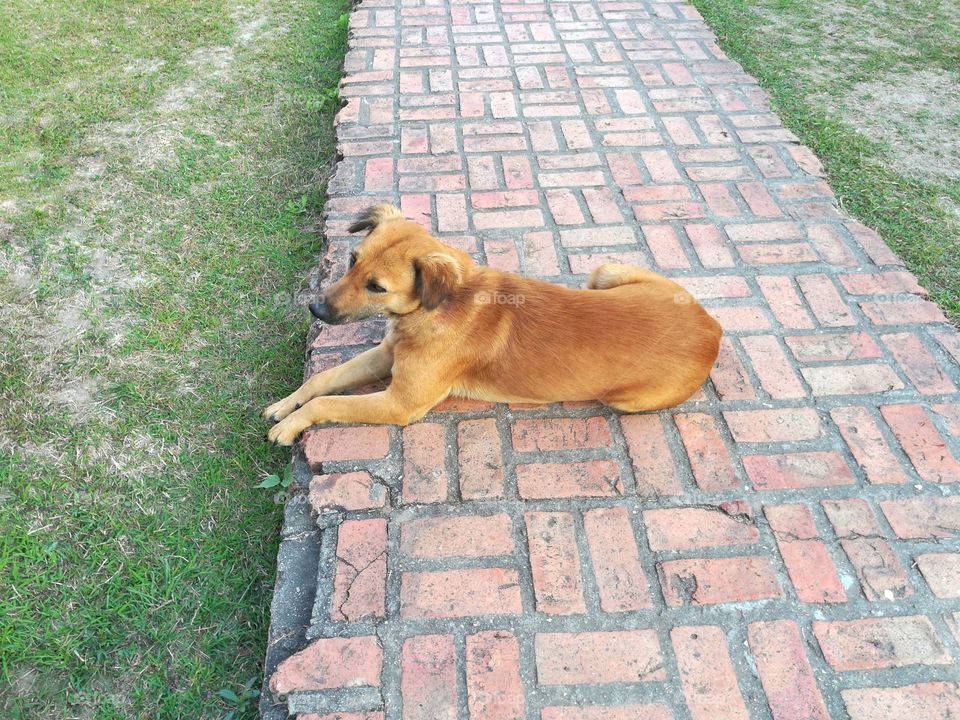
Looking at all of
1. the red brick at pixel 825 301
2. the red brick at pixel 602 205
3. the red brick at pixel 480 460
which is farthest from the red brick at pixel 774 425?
the red brick at pixel 602 205

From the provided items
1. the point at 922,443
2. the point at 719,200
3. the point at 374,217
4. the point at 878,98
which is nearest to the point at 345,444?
the point at 374,217

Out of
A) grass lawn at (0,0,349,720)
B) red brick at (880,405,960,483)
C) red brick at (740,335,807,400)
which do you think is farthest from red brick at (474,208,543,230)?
red brick at (880,405,960,483)

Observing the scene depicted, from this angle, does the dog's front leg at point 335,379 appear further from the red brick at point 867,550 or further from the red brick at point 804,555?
the red brick at point 867,550

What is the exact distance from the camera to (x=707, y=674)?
226 cm

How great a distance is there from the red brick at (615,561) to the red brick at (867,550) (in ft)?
2.68

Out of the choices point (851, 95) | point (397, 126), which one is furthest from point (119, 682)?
point (851, 95)

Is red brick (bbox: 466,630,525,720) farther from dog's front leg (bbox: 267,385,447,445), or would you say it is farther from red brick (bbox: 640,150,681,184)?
red brick (bbox: 640,150,681,184)

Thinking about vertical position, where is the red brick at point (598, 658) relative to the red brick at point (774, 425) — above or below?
below

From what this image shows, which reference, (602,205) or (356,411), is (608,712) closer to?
(356,411)

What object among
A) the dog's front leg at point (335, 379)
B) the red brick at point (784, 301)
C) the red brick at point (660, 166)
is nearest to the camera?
the dog's front leg at point (335, 379)

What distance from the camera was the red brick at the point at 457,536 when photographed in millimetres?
2582

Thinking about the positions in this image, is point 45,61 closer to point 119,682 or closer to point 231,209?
point 231,209

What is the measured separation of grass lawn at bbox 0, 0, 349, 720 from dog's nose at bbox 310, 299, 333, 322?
655mm

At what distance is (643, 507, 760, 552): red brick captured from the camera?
2.61m
